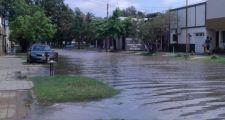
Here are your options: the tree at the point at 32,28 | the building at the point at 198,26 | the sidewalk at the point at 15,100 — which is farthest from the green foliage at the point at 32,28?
the sidewalk at the point at 15,100

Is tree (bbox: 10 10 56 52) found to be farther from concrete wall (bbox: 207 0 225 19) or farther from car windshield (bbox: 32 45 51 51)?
car windshield (bbox: 32 45 51 51)

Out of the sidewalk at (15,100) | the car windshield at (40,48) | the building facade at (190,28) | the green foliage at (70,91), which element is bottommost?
the sidewalk at (15,100)

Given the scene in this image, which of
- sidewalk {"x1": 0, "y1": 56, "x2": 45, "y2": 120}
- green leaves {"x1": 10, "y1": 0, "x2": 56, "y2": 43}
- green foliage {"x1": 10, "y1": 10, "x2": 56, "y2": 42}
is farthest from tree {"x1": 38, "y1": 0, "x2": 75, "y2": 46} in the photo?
sidewalk {"x1": 0, "y1": 56, "x2": 45, "y2": 120}

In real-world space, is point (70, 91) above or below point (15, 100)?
above

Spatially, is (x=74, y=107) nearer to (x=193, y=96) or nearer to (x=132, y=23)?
(x=193, y=96)

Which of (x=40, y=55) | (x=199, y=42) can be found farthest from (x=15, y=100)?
(x=199, y=42)

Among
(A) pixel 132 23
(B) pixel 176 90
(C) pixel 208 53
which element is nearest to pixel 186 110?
(B) pixel 176 90

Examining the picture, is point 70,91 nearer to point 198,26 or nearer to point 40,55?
point 40,55

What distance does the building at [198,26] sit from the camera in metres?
64.7

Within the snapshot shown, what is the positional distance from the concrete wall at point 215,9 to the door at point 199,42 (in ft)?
11.9

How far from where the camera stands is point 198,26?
71.0 metres

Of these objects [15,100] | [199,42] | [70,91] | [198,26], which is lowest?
[15,100]

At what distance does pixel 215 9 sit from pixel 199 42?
707cm

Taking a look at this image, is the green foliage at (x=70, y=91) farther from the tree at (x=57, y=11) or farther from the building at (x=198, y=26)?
the tree at (x=57, y=11)
